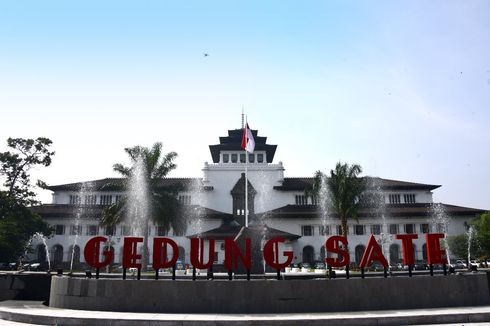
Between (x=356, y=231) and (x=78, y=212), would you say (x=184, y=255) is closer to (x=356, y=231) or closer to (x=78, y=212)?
(x=78, y=212)

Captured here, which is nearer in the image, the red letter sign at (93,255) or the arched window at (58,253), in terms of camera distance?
the red letter sign at (93,255)

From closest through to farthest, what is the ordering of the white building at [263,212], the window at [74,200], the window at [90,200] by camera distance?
the white building at [263,212] → the window at [90,200] → the window at [74,200]

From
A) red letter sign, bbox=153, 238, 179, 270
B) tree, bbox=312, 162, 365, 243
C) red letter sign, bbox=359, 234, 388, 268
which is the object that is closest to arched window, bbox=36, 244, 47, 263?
tree, bbox=312, 162, 365, 243

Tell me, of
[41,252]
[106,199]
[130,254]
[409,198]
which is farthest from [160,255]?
[409,198]

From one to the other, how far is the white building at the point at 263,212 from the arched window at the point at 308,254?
5.4 inches

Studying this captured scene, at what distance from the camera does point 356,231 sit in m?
54.4

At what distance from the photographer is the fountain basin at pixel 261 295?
15070mm

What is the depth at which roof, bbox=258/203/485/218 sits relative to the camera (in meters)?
53.8

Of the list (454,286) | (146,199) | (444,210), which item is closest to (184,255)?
(146,199)

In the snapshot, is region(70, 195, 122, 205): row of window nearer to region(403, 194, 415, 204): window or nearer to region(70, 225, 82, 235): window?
region(70, 225, 82, 235): window

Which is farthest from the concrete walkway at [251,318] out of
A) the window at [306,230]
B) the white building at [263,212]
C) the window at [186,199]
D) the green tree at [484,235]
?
the window at [186,199]

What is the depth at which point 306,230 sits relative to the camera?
5412 cm

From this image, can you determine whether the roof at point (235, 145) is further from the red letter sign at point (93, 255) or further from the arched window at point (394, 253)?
the red letter sign at point (93, 255)

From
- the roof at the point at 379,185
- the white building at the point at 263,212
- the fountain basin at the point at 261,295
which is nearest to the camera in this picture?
the fountain basin at the point at 261,295
